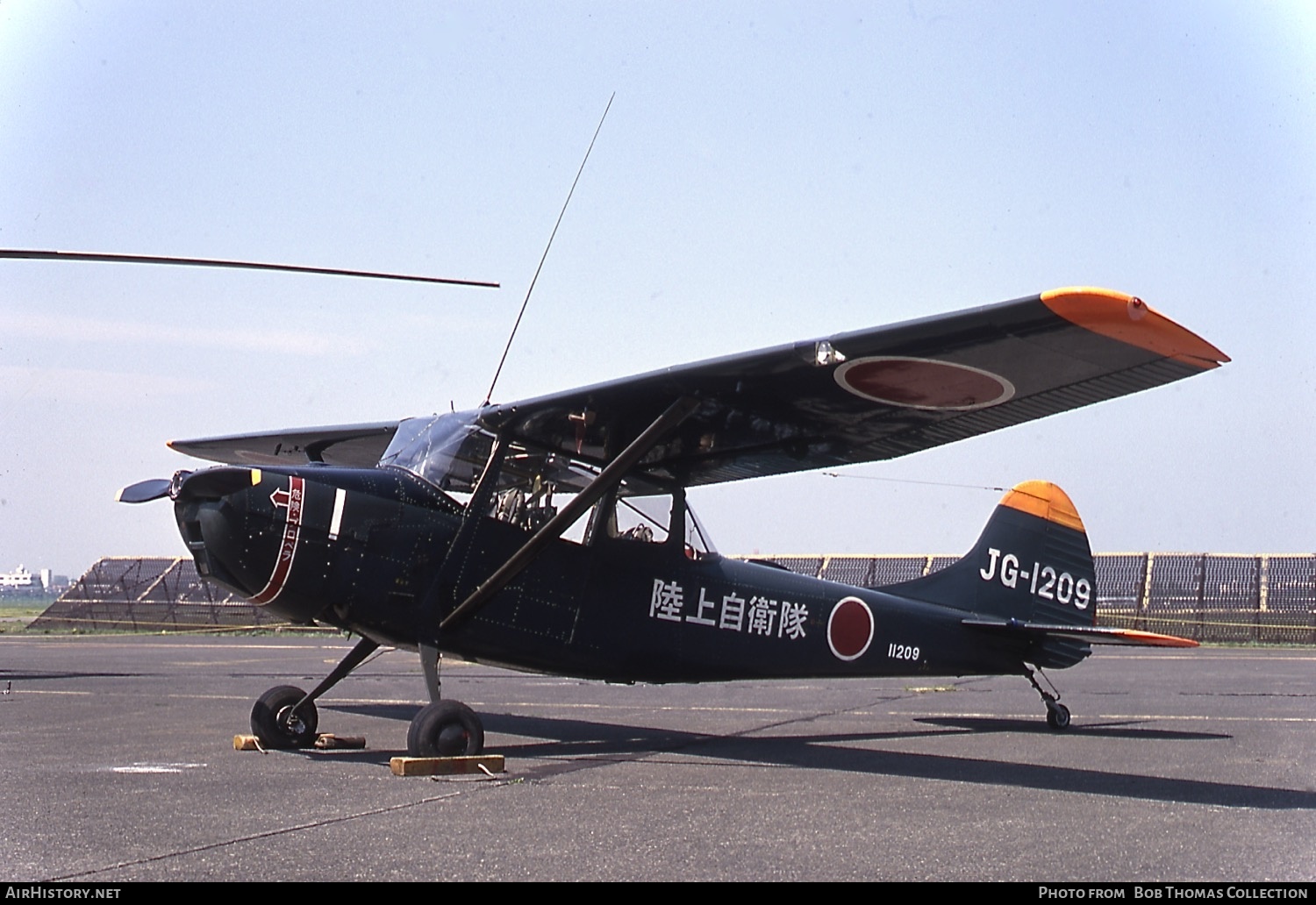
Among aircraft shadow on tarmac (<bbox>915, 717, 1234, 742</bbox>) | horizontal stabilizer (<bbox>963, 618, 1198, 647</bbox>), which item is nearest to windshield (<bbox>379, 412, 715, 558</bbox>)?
horizontal stabilizer (<bbox>963, 618, 1198, 647</bbox>)

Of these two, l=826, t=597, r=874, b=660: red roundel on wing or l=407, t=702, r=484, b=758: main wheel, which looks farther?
l=826, t=597, r=874, b=660: red roundel on wing

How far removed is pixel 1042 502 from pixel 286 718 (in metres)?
7.86

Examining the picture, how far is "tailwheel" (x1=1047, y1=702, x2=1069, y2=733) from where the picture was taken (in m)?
11.8

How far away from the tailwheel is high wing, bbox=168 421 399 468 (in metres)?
6.64

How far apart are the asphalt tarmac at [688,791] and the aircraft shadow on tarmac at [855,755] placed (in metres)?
0.04

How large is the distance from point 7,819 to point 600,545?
16.4 ft

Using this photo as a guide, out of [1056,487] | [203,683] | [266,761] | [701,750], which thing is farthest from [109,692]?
[1056,487]

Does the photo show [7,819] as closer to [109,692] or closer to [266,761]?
[266,761]

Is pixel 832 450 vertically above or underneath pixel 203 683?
above

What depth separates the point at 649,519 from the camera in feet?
35.4

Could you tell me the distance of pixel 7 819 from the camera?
249 inches

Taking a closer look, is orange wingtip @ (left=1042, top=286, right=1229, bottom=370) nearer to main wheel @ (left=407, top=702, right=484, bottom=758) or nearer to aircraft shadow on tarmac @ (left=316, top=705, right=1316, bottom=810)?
aircraft shadow on tarmac @ (left=316, top=705, right=1316, bottom=810)
